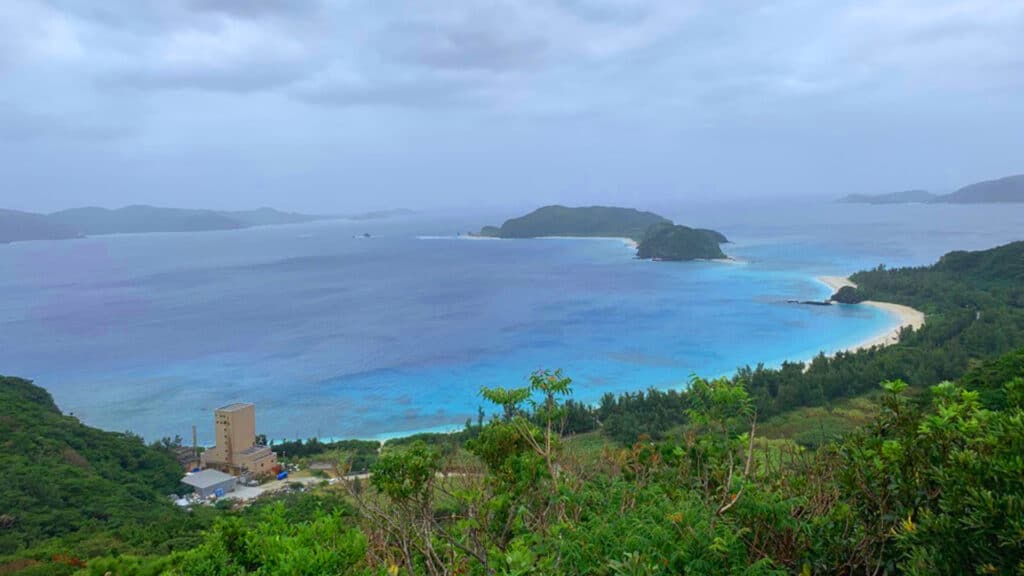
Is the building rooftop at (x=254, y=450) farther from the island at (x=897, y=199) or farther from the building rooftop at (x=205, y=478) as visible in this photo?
the island at (x=897, y=199)

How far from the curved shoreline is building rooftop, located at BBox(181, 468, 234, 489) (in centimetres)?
2560

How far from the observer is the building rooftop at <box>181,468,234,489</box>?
16234 millimetres

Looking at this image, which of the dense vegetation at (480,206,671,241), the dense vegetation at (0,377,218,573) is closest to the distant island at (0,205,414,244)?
the dense vegetation at (480,206,671,241)

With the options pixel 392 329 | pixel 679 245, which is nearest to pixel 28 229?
pixel 392 329

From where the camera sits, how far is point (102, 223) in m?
166

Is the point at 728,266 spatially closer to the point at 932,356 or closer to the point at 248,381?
the point at 932,356

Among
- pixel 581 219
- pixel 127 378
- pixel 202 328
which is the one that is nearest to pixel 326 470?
pixel 127 378

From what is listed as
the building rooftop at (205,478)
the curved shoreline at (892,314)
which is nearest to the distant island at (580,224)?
the curved shoreline at (892,314)

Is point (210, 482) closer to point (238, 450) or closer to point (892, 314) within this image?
point (238, 450)

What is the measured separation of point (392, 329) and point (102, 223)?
169 metres

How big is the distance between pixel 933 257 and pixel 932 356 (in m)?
42.5

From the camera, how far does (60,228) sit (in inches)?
5586

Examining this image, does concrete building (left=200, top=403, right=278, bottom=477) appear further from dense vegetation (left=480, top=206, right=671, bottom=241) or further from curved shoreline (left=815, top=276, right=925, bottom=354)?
dense vegetation (left=480, top=206, right=671, bottom=241)

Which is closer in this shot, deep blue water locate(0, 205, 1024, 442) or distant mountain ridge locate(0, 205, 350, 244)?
deep blue water locate(0, 205, 1024, 442)
